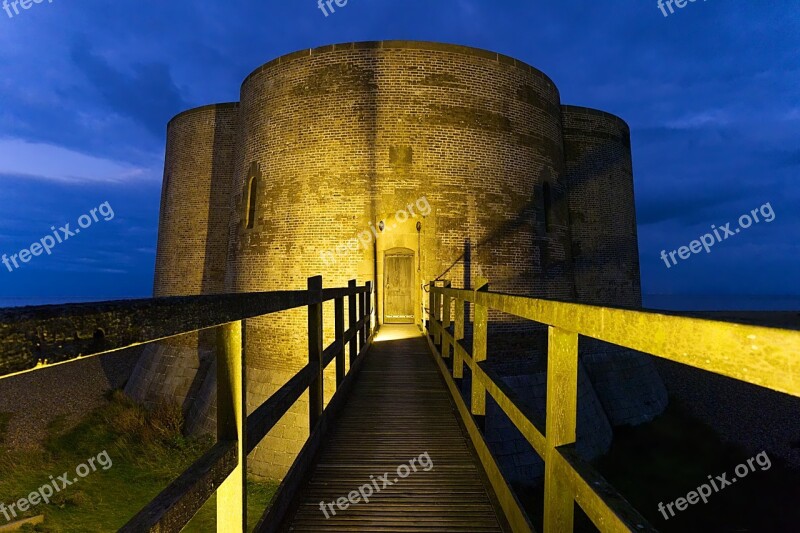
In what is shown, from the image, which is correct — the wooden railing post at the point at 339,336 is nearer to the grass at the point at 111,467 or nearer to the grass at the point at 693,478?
the grass at the point at 111,467

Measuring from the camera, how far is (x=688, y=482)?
9.04 meters

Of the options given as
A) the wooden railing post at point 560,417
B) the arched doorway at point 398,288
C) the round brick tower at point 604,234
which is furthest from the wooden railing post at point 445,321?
the round brick tower at point 604,234

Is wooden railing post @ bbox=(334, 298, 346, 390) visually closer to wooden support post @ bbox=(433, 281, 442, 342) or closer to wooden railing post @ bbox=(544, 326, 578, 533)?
wooden support post @ bbox=(433, 281, 442, 342)

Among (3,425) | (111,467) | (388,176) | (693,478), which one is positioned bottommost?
(693,478)

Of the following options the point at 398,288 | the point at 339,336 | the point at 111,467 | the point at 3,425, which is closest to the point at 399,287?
the point at 398,288

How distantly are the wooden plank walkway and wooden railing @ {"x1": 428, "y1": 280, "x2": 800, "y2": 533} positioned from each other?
0.29m

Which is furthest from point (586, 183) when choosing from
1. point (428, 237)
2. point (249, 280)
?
point (249, 280)

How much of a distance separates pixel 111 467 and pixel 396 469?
30.8 feet

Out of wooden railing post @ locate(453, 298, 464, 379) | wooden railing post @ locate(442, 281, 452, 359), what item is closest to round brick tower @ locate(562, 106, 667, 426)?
wooden railing post @ locate(442, 281, 452, 359)

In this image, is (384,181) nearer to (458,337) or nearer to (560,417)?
(458,337)

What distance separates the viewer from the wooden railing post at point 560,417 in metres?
1.61

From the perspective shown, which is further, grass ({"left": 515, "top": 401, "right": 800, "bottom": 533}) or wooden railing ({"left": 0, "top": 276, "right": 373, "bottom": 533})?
grass ({"left": 515, "top": 401, "right": 800, "bottom": 533})

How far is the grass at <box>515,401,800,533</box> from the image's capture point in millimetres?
7988

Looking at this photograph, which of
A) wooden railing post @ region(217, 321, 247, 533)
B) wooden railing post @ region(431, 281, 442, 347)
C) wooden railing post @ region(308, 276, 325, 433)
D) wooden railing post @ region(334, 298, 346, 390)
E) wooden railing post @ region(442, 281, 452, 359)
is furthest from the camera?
wooden railing post @ region(431, 281, 442, 347)
